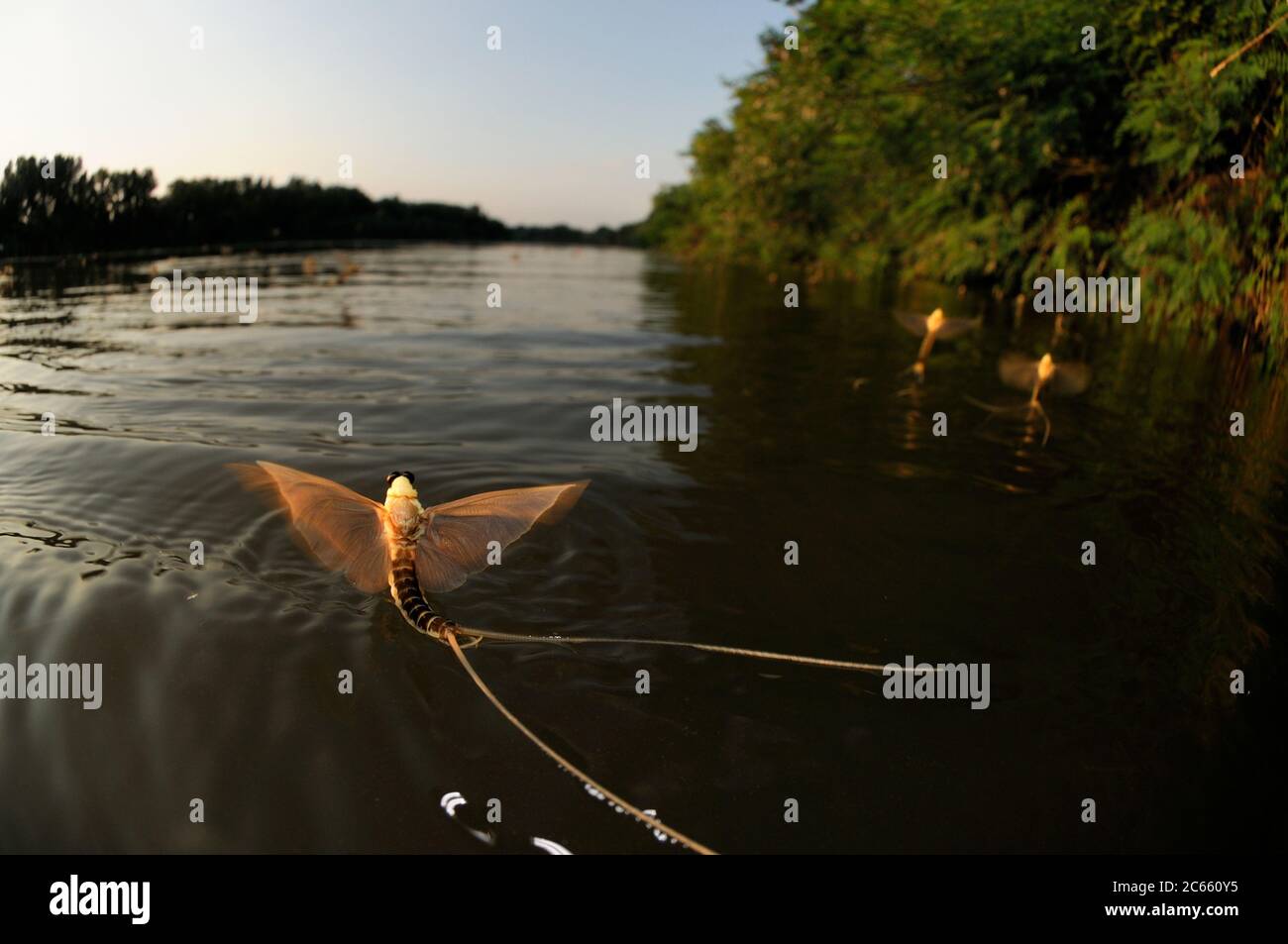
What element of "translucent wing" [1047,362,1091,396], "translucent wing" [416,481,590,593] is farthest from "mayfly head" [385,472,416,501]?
"translucent wing" [1047,362,1091,396]

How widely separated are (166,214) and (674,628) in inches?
1779

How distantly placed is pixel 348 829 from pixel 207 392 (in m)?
8.40

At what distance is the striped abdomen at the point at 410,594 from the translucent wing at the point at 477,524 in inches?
7.7

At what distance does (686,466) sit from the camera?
7.17 m

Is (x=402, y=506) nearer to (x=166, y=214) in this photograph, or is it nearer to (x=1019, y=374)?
(x=1019, y=374)

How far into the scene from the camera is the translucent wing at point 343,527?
13.6ft

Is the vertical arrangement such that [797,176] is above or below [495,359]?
above

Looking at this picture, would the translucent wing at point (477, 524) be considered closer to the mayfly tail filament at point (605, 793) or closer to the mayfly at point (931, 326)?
the mayfly tail filament at point (605, 793)

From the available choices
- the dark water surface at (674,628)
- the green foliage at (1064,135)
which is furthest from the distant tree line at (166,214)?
the green foliage at (1064,135)

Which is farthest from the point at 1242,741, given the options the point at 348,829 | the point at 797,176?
the point at 797,176

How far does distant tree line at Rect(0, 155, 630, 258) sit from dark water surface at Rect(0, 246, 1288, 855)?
3.75 m

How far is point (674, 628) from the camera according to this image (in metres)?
4.36

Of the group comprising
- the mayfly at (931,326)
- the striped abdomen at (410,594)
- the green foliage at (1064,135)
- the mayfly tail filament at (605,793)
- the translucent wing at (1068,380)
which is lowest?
the mayfly tail filament at (605,793)
